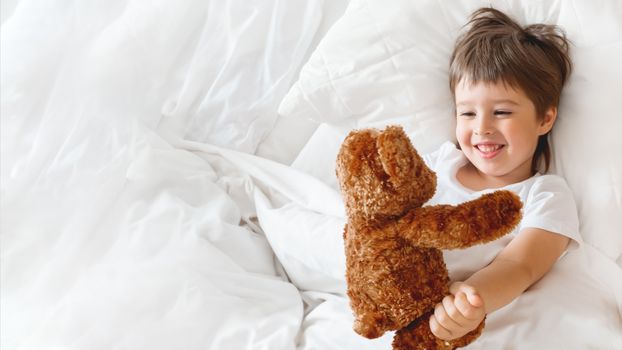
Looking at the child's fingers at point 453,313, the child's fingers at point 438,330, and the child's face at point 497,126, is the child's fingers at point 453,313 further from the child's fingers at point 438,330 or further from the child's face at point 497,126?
the child's face at point 497,126

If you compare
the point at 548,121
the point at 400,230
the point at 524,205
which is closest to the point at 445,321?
the point at 400,230

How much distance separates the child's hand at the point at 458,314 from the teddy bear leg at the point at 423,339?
0.04ft

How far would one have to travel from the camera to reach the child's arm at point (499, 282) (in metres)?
0.78

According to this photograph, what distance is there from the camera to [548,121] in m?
1.11

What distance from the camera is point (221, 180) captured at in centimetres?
134

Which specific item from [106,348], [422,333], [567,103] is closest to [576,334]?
[422,333]

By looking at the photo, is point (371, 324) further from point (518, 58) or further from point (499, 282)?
point (518, 58)

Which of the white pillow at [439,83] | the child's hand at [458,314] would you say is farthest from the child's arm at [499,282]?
the white pillow at [439,83]

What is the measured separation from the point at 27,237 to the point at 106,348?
25cm

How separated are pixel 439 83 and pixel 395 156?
1.83ft

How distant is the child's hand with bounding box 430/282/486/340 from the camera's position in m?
0.77

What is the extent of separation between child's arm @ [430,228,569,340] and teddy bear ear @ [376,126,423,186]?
18 centimetres

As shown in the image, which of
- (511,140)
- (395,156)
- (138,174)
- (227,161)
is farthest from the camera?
(227,161)

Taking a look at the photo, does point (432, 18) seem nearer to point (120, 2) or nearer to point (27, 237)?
point (120, 2)
